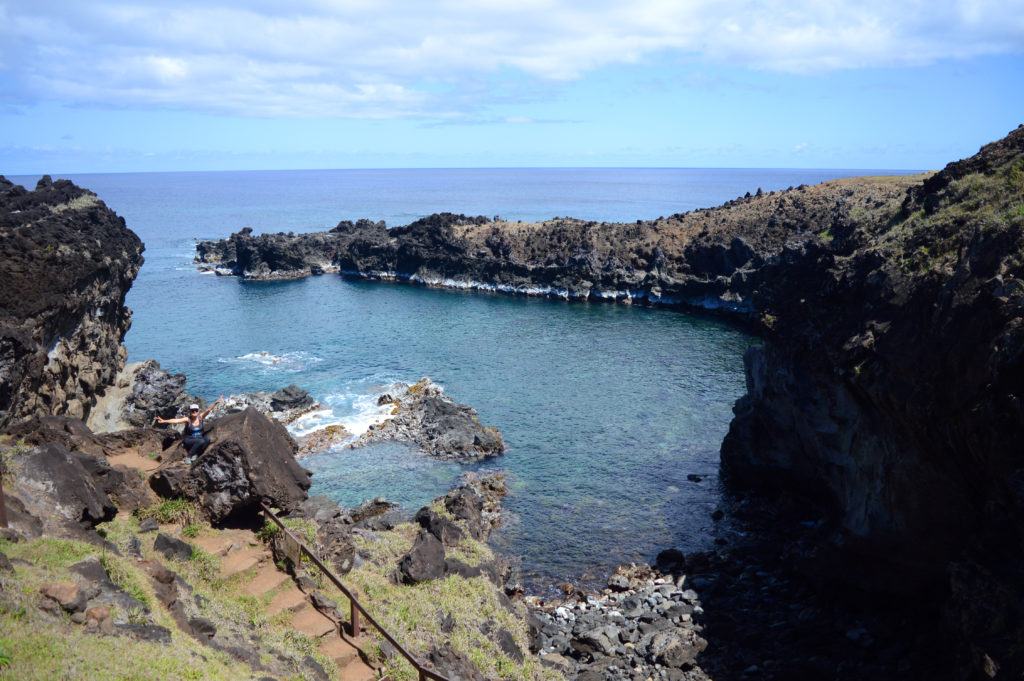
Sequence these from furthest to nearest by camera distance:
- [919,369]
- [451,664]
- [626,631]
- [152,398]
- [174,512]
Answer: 1. [152,398]
2. [626,631]
3. [919,369]
4. [174,512]
5. [451,664]

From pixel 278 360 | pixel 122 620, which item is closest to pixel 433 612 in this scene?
pixel 122 620

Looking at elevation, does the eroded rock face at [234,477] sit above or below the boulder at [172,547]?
above

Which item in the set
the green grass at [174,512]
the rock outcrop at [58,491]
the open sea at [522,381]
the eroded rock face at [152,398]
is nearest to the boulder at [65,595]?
the rock outcrop at [58,491]

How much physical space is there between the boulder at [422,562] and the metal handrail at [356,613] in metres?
3.52

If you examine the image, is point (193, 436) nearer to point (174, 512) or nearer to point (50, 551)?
point (174, 512)

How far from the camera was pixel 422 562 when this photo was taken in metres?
20.9

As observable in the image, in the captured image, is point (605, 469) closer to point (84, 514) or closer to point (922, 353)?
point (922, 353)

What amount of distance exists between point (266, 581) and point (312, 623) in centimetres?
164

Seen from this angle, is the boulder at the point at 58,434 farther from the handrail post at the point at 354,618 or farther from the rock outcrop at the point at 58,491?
the handrail post at the point at 354,618

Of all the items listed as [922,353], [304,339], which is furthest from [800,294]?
[304,339]

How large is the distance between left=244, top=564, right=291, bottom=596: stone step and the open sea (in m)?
12.9

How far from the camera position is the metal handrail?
14.0 m

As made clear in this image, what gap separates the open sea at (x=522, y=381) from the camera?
3269 centimetres

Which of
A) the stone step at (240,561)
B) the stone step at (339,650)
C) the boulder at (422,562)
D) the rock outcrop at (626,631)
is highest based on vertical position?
the stone step at (240,561)
